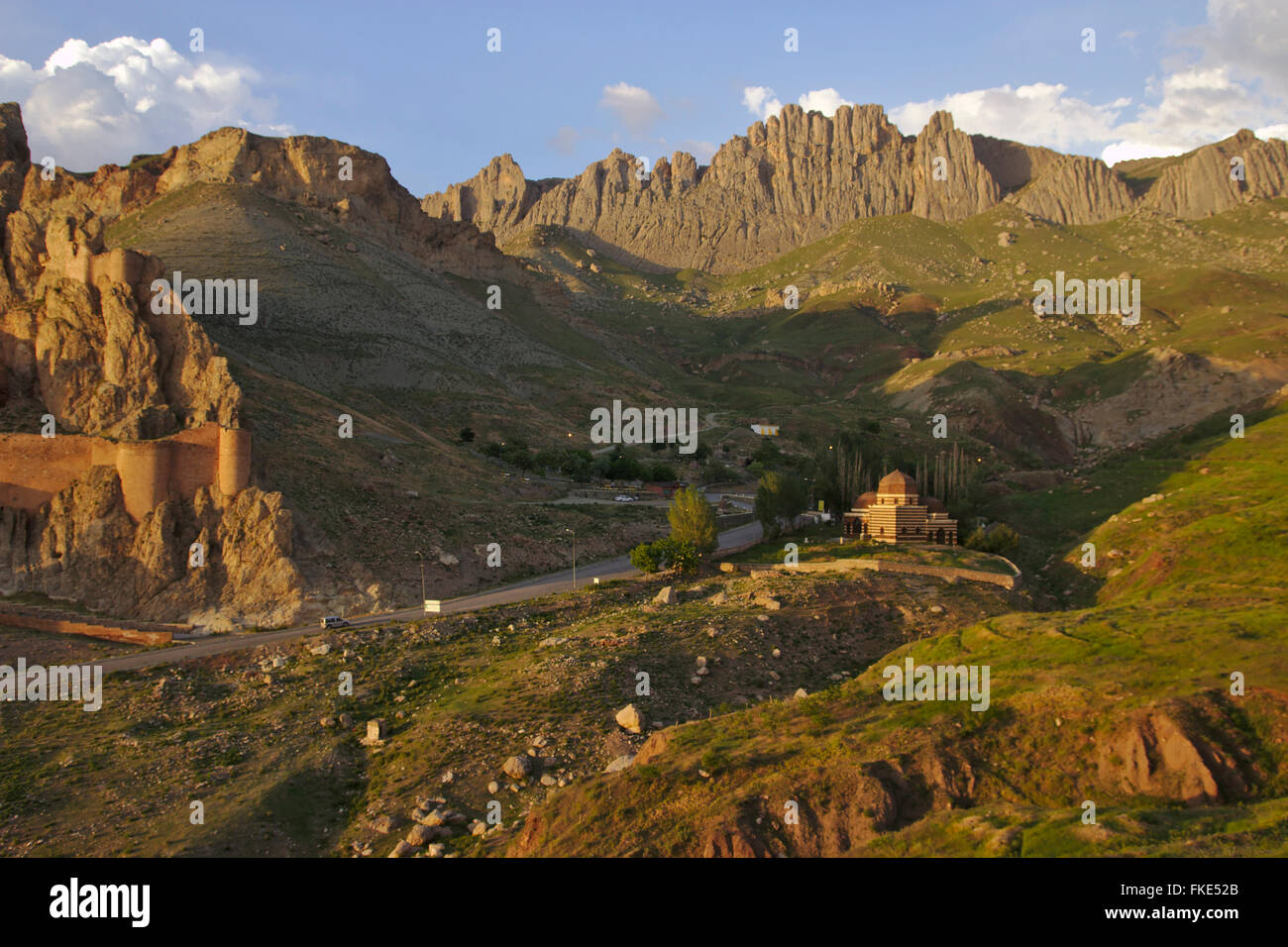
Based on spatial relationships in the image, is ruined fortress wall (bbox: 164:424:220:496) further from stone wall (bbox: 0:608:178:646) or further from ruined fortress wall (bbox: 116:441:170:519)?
stone wall (bbox: 0:608:178:646)

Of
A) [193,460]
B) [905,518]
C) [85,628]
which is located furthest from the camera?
[905,518]

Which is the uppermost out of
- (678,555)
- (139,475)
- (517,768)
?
(139,475)

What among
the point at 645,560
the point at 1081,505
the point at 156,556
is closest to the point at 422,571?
the point at 645,560

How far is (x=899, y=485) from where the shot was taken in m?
54.1

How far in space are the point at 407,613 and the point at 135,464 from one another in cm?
1361

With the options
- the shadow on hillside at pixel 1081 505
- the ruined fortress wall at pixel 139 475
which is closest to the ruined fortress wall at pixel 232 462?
the ruined fortress wall at pixel 139 475

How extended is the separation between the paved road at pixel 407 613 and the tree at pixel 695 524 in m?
3.46

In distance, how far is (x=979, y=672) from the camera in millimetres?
25016

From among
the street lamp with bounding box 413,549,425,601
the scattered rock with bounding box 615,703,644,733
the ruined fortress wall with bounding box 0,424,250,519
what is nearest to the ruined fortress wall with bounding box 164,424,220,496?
the ruined fortress wall with bounding box 0,424,250,519

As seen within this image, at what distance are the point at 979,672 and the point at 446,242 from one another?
132119mm

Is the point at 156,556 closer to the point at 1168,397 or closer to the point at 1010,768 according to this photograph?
the point at 1010,768

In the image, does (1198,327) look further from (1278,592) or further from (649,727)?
(649,727)

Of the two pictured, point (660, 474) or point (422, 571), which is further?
point (660, 474)

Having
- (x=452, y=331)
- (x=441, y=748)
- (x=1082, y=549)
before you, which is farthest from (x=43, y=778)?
(x=452, y=331)
